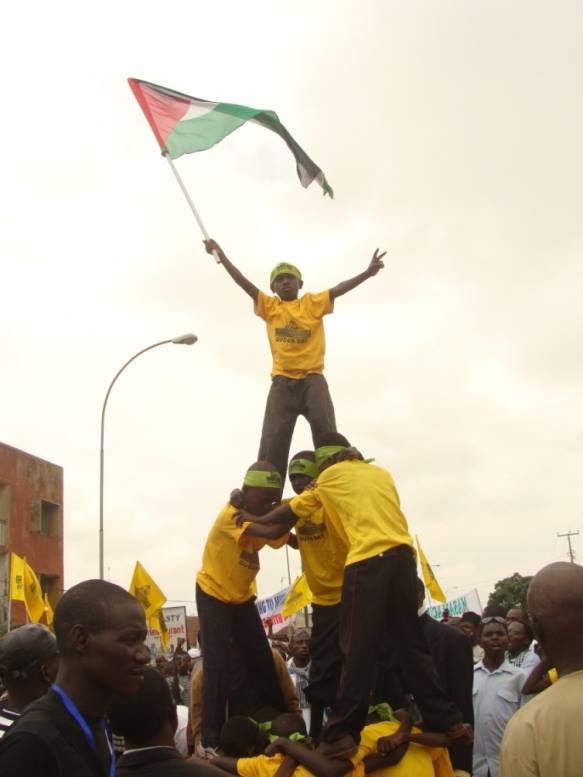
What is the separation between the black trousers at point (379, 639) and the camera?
4.96 m

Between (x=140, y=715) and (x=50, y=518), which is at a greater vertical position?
(x=50, y=518)

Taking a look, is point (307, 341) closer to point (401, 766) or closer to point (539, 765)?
point (401, 766)

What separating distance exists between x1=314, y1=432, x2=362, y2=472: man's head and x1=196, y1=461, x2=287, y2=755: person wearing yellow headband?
1.54 ft

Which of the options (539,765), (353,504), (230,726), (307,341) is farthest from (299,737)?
(307,341)

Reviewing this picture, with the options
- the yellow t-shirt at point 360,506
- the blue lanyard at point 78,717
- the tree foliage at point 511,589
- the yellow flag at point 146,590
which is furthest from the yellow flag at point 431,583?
the tree foliage at point 511,589

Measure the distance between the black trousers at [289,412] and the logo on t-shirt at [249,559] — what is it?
3.04 ft

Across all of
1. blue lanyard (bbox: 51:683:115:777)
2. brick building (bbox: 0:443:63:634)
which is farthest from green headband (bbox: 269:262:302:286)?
brick building (bbox: 0:443:63:634)

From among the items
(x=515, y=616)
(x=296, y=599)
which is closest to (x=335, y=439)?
(x=515, y=616)

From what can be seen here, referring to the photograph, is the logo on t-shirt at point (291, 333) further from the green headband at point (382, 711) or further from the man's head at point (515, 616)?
the man's head at point (515, 616)

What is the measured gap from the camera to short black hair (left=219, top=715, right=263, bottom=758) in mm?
5215

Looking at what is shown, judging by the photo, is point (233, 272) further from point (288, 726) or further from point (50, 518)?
point (50, 518)

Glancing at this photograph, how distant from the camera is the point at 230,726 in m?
5.30

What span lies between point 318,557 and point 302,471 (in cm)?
83

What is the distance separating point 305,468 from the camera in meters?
6.85
